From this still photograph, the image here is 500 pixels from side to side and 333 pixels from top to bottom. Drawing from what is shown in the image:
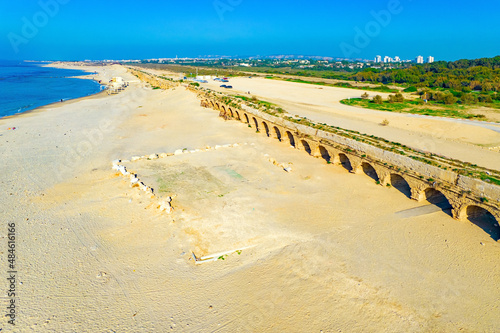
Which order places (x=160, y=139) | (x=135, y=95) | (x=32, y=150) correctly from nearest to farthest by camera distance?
(x=32, y=150)
(x=160, y=139)
(x=135, y=95)

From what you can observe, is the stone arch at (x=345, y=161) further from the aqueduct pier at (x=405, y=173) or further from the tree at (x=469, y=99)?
the tree at (x=469, y=99)

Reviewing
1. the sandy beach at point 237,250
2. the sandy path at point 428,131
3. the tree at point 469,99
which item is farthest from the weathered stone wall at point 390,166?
the tree at point 469,99

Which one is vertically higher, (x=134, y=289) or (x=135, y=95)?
(x=135, y=95)

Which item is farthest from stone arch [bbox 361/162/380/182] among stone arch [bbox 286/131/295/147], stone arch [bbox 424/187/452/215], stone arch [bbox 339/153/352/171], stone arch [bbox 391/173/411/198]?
stone arch [bbox 286/131/295/147]

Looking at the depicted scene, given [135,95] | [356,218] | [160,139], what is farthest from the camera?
[135,95]

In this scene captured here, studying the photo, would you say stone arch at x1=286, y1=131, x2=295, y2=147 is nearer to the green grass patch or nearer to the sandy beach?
the sandy beach

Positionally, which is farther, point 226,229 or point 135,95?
point 135,95

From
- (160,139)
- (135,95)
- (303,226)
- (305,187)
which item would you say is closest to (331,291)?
(303,226)

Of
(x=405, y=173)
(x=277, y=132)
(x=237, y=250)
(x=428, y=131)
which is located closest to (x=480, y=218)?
(x=405, y=173)

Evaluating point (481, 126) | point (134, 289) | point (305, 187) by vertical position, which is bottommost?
point (134, 289)

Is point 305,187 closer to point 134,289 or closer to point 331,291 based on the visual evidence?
point 331,291
